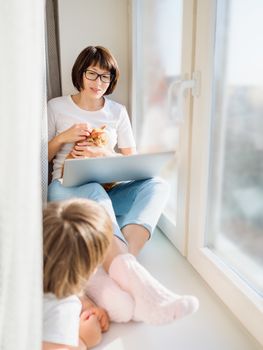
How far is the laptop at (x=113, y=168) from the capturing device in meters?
0.91

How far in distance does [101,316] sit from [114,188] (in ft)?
1.67

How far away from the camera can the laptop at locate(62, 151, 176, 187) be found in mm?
908

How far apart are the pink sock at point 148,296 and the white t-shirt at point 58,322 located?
16cm

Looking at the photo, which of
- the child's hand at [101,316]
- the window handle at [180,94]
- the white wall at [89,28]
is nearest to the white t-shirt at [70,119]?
the white wall at [89,28]

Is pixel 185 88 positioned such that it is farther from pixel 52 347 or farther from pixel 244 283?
pixel 52 347

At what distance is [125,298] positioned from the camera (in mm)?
719

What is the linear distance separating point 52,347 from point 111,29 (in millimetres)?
1124

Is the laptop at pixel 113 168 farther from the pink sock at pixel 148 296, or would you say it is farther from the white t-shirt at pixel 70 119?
the pink sock at pixel 148 296

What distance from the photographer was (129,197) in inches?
43.3

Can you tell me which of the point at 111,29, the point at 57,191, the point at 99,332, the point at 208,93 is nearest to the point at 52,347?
the point at 99,332

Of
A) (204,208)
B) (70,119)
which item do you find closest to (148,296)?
(204,208)

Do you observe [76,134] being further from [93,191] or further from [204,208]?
[204,208]

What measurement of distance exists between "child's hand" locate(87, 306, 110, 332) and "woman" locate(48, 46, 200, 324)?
0.02 metres

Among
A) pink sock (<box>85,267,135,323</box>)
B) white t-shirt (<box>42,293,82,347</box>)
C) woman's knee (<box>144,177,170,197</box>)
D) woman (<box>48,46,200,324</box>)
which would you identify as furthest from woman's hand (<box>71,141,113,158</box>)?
white t-shirt (<box>42,293,82,347</box>)
